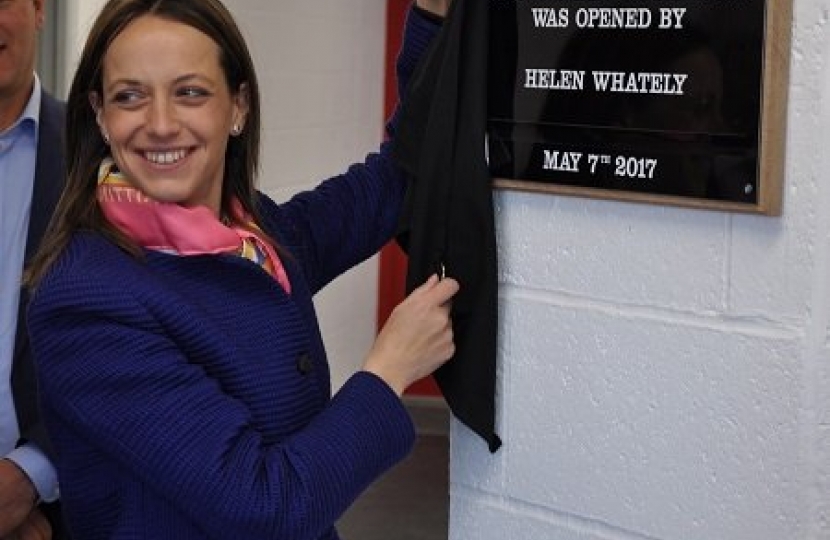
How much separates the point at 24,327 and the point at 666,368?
1106mm

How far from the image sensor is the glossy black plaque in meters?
1.28

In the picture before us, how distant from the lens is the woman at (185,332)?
135 centimetres

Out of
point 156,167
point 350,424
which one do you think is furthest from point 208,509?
point 156,167

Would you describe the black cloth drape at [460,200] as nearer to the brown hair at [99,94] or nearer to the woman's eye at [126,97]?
the brown hair at [99,94]

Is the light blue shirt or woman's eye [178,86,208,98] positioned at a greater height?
woman's eye [178,86,208,98]

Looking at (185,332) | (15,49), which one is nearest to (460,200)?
(185,332)

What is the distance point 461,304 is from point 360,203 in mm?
266

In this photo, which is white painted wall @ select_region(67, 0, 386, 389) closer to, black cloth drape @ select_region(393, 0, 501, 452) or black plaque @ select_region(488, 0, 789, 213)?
black cloth drape @ select_region(393, 0, 501, 452)

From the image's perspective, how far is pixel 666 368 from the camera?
1415mm

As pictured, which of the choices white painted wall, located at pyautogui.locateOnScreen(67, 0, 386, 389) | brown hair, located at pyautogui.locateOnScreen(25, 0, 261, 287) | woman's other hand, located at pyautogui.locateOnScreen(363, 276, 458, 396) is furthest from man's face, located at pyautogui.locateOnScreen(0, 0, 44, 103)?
white painted wall, located at pyautogui.locateOnScreen(67, 0, 386, 389)

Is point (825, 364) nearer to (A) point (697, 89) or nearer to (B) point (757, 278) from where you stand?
(B) point (757, 278)

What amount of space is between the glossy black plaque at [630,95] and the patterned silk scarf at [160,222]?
37 centimetres

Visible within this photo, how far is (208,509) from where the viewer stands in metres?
1.35

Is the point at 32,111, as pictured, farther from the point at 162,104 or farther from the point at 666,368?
the point at 666,368
